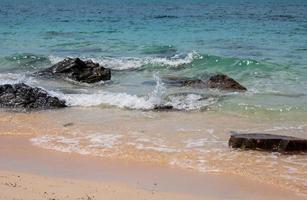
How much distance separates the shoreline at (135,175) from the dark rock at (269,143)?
1355mm

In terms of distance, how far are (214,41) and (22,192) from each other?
798 inches

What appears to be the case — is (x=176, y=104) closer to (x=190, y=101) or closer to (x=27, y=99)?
(x=190, y=101)

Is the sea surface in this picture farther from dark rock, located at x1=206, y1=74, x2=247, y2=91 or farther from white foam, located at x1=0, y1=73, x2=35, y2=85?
dark rock, located at x1=206, y1=74, x2=247, y2=91

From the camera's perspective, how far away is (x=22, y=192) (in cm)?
584

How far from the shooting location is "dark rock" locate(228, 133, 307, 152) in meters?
8.25

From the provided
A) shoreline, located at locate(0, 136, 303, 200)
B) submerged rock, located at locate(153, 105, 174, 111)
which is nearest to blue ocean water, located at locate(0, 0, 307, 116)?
submerged rock, located at locate(153, 105, 174, 111)

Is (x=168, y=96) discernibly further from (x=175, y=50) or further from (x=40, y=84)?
(x=175, y=50)

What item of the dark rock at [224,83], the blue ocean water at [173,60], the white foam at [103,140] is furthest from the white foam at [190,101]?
the white foam at [103,140]

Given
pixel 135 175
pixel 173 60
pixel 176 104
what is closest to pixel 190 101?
pixel 176 104

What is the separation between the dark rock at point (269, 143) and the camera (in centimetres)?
825

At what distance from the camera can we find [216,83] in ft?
46.4

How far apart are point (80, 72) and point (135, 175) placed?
29.0ft

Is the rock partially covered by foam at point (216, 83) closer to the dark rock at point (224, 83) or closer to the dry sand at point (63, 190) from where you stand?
the dark rock at point (224, 83)

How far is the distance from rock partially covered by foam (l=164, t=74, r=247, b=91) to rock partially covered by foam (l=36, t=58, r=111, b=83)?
1892mm
